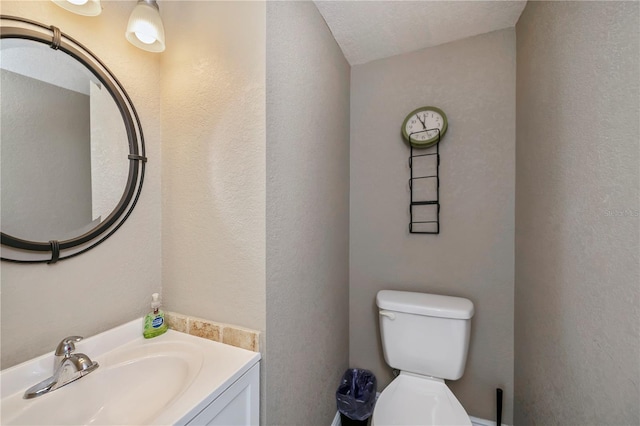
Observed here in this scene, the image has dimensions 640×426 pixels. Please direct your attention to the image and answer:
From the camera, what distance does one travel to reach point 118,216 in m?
0.89

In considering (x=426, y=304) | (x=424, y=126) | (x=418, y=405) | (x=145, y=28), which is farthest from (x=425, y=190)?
(x=145, y=28)

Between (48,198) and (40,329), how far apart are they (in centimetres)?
38

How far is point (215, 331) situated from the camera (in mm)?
903

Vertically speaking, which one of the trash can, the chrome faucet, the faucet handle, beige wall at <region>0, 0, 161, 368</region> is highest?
beige wall at <region>0, 0, 161, 368</region>

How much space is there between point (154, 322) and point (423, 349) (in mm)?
1249

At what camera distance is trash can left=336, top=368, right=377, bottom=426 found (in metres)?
1.37

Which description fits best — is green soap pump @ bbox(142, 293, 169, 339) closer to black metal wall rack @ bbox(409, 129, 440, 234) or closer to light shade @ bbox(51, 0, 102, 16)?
light shade @ bbox(51, 0, 102, 16)

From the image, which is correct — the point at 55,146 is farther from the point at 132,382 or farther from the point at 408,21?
the point at 408,21

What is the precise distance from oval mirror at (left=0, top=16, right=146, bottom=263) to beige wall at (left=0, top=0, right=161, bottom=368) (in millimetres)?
36

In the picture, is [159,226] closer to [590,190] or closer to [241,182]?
[241,182]

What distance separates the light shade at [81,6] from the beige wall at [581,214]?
144 cm

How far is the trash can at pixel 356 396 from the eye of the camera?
1366 mm

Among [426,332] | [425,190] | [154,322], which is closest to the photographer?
[154,322]

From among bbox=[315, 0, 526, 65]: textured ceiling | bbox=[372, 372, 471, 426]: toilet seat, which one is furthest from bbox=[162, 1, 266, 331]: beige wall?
bbox=[372, 372, 471, 426]: toilet seat
